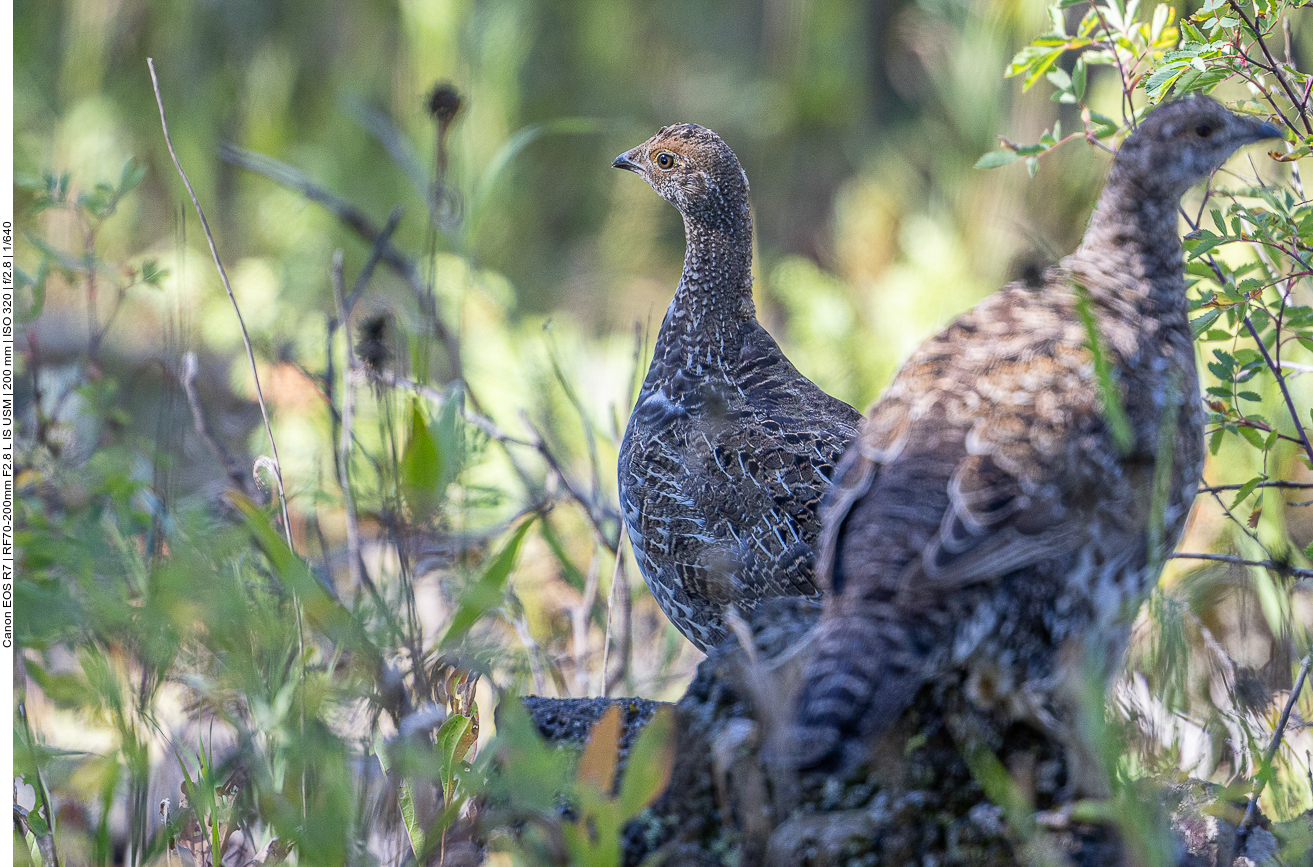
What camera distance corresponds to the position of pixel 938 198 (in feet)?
31.8

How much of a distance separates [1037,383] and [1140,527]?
366 millimetres

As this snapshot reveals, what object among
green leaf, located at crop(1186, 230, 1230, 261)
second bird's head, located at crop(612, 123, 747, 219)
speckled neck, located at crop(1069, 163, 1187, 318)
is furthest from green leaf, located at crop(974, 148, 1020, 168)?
second bird's head, located at crop(612, 123, 747, 219)

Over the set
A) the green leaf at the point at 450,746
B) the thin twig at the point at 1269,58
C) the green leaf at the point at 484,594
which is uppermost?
the thin twig at the point at 1269,58

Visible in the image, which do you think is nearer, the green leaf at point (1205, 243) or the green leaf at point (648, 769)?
the green leaf at point (648, 769)

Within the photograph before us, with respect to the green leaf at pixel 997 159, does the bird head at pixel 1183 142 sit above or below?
below

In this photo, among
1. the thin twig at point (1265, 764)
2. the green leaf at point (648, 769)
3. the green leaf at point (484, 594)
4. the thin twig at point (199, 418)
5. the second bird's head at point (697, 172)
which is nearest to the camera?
the green leaf at point (648, 769)

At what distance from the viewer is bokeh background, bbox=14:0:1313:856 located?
687cm

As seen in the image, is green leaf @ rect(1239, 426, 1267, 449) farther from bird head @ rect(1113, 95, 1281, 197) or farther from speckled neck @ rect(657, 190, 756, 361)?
speckled neck @ rect(657, 190, 756, 361)

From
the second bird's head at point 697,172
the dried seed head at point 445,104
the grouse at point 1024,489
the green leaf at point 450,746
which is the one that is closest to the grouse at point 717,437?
the second bird's head at point 697,172

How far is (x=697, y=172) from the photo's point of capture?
3.94 m

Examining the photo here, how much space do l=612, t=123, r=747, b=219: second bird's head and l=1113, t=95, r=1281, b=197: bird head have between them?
5.46ft

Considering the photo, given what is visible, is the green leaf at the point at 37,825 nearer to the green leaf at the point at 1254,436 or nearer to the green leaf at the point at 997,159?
the green leaf at the point at 997,159

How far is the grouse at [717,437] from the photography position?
10.4 ft

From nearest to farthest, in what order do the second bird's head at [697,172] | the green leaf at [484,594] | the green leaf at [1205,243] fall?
the green leaf at [484,594], the green leaf at [1205,243], the second bird's head at [697,172]
